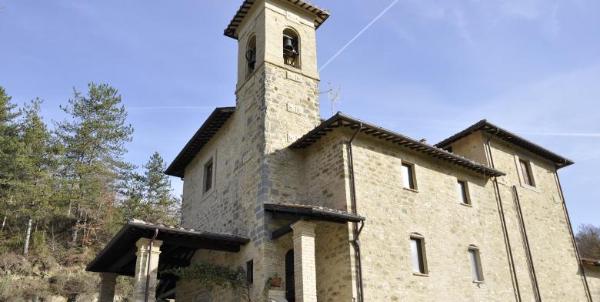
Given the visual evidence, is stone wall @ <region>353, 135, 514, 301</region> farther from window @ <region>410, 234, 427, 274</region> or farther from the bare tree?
the bare tree

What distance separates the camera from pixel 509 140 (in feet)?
59.1

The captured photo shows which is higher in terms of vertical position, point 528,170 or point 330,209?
point 528,170

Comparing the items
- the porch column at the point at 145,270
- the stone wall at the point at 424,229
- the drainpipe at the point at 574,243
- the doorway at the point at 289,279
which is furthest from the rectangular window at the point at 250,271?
the drainpipe at the point at 574,243

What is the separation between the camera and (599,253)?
34.6 m

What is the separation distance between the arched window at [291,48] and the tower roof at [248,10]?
3.47 feet

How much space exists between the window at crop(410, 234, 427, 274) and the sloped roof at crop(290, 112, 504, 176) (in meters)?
2.67

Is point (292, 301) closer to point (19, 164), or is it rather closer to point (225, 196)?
point (225, 196)

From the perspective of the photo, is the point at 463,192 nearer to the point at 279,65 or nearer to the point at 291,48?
the point at 279,65

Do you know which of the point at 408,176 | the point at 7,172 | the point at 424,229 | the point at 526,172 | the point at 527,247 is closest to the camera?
the point at 424,229

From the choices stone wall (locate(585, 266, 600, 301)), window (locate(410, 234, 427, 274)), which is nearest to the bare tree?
stone wall (locate(585, 266, 600, 301))

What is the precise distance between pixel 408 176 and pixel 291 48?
19.2 ft

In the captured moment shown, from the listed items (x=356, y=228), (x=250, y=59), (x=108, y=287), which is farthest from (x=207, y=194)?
(x=356, y=228)

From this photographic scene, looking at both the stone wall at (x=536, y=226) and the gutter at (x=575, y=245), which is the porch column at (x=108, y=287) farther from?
the gutter at (x=575, y=245)

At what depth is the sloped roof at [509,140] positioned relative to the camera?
1700cm
